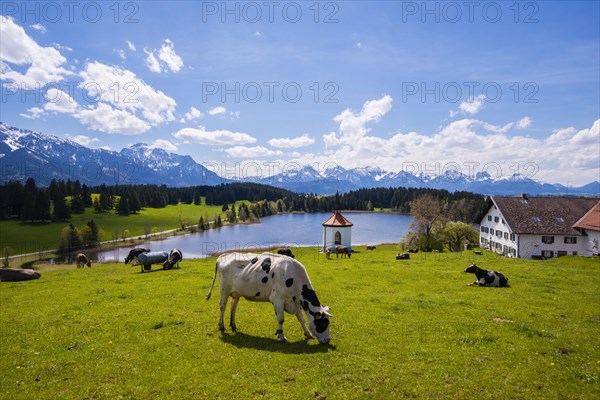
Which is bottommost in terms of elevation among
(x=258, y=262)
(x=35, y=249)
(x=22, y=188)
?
(x=35, y=249)

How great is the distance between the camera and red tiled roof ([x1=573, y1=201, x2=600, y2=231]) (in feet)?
149

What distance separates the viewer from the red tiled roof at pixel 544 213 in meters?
48.7

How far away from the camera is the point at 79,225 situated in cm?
10475

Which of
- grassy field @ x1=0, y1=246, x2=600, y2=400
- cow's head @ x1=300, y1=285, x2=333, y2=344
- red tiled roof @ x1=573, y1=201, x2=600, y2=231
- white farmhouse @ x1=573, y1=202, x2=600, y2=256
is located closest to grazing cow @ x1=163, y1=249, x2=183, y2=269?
grassy field @ x1=0, y1=246, x2=600, y2=400

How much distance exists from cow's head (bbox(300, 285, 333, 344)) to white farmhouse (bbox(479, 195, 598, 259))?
4799 cm

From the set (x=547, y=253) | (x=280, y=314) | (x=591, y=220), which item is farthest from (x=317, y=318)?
(x=591, y=220)

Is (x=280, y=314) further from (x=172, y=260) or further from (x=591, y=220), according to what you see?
(x=591, y=220)

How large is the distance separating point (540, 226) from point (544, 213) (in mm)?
3262

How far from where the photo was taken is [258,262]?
39.9 feet

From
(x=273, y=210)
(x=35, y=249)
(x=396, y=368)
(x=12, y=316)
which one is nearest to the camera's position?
(x=396, y=368)

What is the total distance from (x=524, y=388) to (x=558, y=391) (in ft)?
2.55

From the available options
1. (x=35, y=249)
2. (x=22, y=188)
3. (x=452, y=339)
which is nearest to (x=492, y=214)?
(x=452, y=339)

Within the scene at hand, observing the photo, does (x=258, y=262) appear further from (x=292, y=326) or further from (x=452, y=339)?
(x=452, y=339)

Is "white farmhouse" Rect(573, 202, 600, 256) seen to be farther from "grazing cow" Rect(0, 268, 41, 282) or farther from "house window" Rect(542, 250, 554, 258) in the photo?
"grazing cow" Rect(0, 268, 41, 282)
